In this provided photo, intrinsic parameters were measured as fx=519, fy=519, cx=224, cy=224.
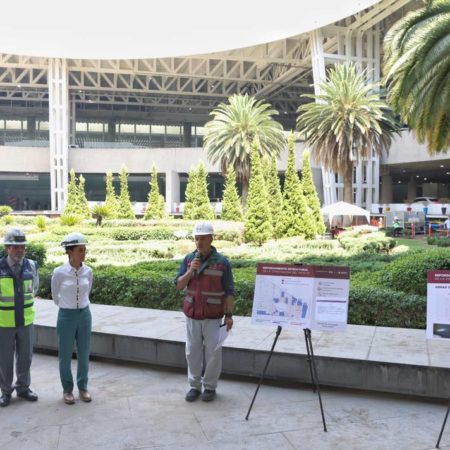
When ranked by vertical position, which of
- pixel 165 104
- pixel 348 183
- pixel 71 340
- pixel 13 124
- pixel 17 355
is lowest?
pixel 17 355

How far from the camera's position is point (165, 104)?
2318 inches

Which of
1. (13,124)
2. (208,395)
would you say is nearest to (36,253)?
(208,395)

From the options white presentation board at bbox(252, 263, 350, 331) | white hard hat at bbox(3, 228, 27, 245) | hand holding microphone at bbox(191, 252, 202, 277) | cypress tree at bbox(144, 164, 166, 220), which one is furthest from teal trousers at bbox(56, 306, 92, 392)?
cypress tree at bbox(144, 164, 166, 220)

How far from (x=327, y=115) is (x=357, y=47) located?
8.31 metres

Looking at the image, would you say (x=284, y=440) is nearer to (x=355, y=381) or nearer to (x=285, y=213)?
(x=355, y=381)

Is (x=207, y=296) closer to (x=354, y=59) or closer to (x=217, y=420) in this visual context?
(x=217, y=420)

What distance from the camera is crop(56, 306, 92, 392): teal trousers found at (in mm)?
5270

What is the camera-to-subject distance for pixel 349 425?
15.6 ft

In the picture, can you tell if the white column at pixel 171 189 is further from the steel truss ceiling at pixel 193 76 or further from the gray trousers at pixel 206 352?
the gray trousers at pixel 206 352

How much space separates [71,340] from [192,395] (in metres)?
1.36

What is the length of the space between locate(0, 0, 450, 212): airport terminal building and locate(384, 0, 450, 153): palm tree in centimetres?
1781

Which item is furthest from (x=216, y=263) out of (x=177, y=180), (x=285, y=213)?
(x=177, y=180)

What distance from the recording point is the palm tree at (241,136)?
3900 cm

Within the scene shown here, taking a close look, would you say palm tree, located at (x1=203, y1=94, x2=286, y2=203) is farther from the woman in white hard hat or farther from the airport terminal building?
the woman in white hard hat
